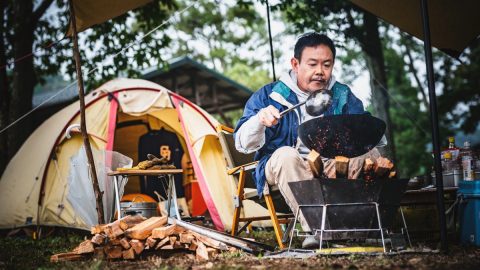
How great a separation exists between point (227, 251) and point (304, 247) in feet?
2.26

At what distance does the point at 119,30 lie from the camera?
929 cm

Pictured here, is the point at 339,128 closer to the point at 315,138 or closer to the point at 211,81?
the point at 315,138

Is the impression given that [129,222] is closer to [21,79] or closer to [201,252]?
[201,252]

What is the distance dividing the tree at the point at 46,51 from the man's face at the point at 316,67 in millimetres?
4870

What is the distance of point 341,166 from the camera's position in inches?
128

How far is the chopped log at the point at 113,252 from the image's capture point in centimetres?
362

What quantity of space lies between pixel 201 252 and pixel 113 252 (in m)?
0.59

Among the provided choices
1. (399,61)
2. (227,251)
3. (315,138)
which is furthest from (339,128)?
(399,61)

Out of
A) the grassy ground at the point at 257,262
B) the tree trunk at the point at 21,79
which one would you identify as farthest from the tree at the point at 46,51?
the grassy ground at the point at 257,262

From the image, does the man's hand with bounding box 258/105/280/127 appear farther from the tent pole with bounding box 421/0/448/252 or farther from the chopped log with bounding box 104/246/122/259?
the chopped log with bounding box 104/246/122/259

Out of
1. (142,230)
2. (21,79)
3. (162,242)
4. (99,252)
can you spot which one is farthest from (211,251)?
(21,79)

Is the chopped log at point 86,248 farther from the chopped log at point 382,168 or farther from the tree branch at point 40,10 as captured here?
the tree branch at point 40,10

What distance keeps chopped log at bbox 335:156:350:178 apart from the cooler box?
1.12 m

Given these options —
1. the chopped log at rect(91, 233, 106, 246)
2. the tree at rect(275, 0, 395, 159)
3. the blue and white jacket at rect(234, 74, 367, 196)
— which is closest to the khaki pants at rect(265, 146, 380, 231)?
the blue and white jacket at rect(234, 74, 367, 196)
